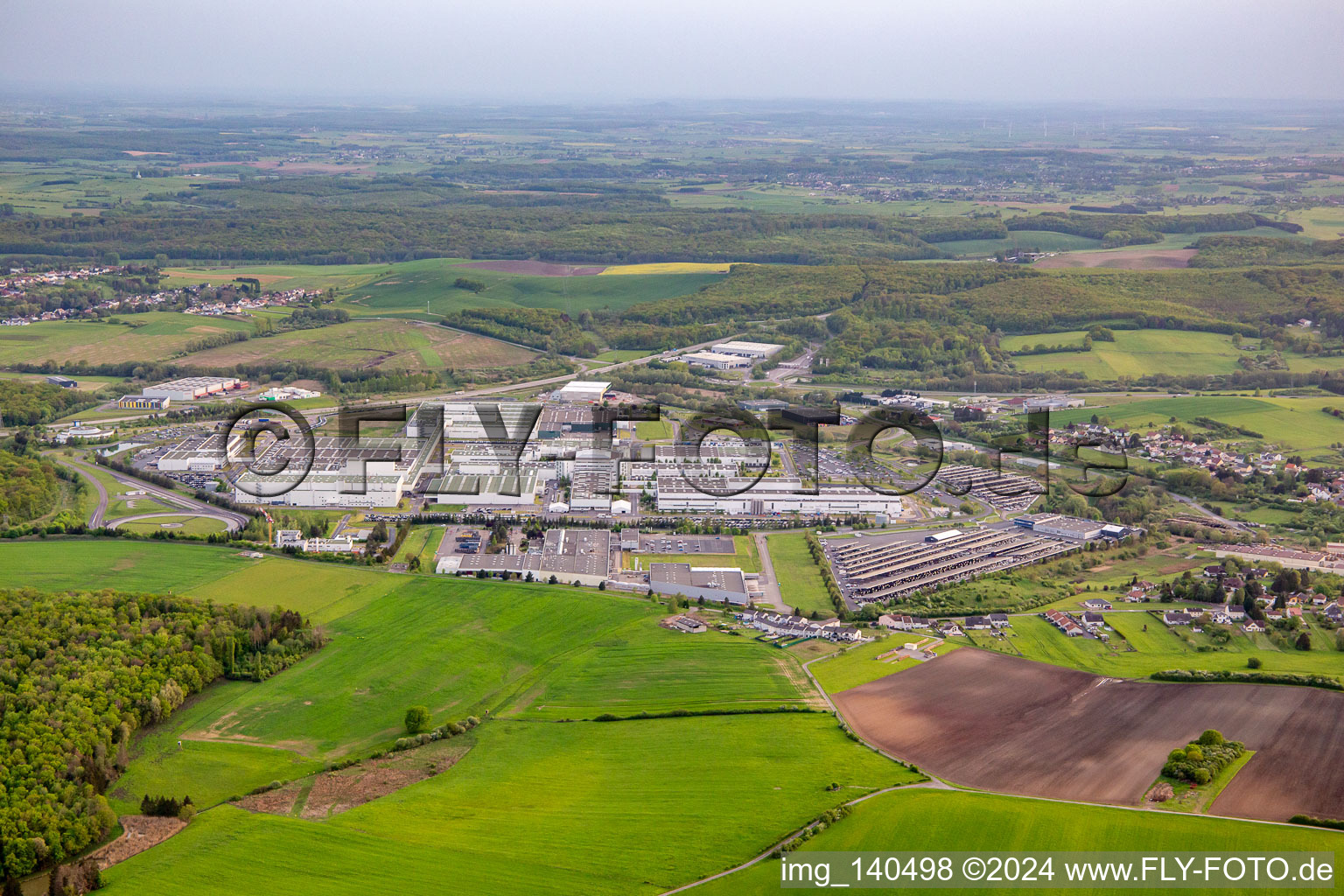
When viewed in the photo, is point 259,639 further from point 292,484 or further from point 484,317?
point 484,317

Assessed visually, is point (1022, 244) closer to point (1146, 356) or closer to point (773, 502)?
point (1146, 356)

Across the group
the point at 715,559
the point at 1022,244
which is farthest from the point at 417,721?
the point at 1022,244

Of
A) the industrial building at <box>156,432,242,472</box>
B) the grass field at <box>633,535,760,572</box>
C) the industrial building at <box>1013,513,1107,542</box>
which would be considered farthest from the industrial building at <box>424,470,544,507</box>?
the industrial building at <box>1013,513,1107,542</box>

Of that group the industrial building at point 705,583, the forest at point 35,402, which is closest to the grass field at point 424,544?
the industrial building at point 705,583

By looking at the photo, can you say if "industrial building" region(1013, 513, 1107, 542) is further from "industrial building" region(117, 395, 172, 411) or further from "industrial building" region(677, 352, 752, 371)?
"industrial building" region(117, 395, 172, 411)

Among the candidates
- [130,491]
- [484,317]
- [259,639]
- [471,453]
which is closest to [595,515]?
[471,453]

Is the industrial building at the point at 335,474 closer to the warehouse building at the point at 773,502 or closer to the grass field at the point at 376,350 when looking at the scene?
the warehouse building at the point at 773,502

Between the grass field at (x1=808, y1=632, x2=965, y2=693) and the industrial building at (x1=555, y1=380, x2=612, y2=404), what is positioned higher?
the industrial building at (x1=555, y1=380, x2=612, y2=404)
